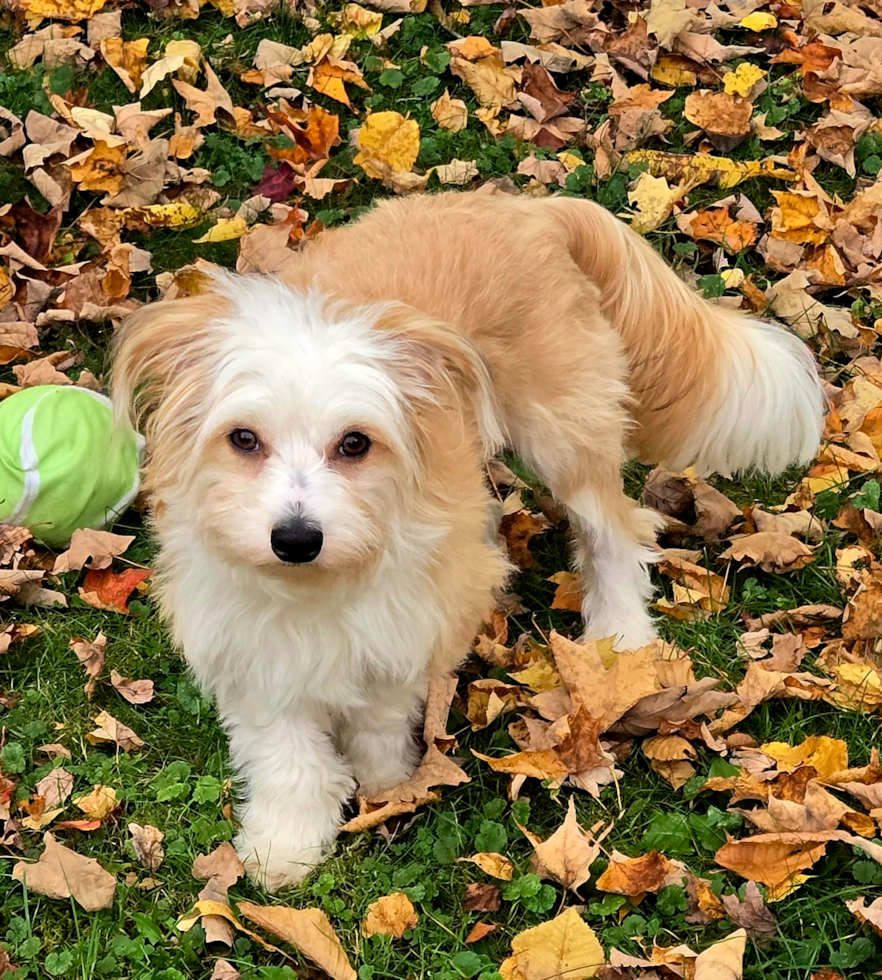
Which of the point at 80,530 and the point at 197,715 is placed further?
the point at 80,530

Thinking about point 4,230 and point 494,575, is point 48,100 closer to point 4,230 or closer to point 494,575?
point 4,230

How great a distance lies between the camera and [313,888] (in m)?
3.13

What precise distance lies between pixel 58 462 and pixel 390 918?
1.89m

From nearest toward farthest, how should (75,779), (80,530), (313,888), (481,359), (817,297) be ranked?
(481,359) < (313,888) < (75,779) < (80,530) < (817,297)

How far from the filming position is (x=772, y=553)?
3.91 m

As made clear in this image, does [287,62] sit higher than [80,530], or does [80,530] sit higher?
[287,62]

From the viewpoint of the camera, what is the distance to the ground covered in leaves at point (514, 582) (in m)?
2.99

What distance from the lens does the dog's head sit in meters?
2.55

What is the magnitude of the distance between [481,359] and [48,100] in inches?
144

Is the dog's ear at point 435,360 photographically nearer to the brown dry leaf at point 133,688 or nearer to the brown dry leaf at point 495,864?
the brown dry leaf at point 495,864

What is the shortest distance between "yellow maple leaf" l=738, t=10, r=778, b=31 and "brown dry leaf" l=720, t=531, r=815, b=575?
129 inches

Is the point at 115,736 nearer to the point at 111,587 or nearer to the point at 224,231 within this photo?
the point at 111,587

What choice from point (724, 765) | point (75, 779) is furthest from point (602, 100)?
point (75, 779)

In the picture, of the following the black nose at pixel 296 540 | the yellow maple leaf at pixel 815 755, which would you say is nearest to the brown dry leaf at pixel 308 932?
the black nose at pixel 296 540
